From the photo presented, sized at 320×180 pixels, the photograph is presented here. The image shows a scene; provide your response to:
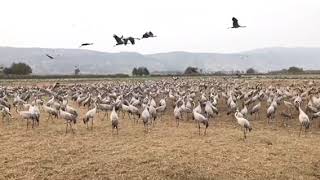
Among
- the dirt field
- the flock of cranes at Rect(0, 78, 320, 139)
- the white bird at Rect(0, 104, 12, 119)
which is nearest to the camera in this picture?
the dirt field

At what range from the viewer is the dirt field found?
17.6 meters

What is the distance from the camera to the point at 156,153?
771 inches

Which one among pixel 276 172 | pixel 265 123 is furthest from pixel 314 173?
pixel 265 123

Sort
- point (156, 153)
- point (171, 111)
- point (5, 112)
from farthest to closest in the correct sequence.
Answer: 1. point (171, 111)
2. point (5, 112)
3. point (156, 153)

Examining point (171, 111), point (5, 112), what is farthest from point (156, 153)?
point (171, 111)

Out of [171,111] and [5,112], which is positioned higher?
[5,112]

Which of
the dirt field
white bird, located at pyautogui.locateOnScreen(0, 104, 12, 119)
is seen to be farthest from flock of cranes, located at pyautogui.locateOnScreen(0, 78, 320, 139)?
the dirt field

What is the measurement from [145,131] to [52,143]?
5.06 metres

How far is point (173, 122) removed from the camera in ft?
97.0

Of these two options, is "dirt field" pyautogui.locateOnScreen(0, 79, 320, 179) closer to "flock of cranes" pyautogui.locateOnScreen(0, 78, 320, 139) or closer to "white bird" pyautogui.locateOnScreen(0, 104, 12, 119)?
"flock of cranes" pyautogui.locateOnScreen(0, 78, 320, 139)

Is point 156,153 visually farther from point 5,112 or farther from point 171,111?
point 171,111

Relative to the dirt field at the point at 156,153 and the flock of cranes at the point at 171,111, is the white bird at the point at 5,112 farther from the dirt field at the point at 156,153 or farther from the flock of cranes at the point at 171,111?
the dirt field at the point at 156,153

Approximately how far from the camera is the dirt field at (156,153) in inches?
693

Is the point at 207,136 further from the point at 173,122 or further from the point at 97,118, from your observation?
the point at 97,118
